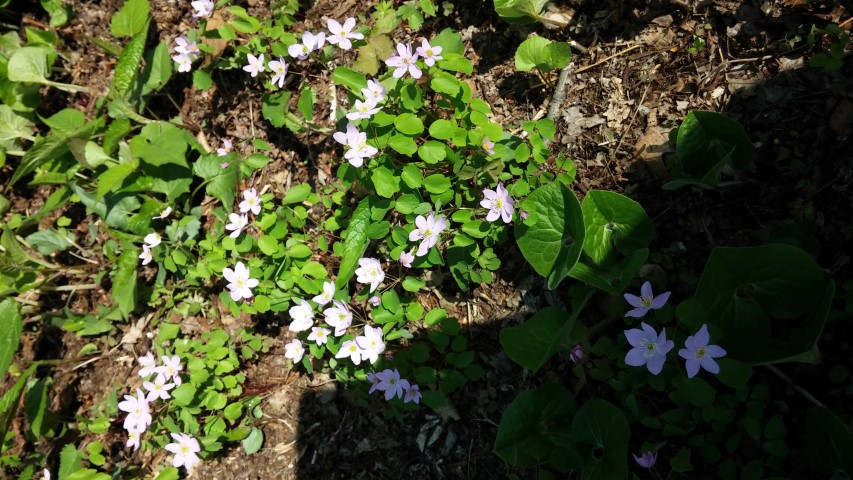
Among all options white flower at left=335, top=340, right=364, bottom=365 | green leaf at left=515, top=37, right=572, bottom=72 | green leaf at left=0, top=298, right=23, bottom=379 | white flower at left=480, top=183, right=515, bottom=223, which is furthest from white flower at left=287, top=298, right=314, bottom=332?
green leaf at left=0, top=298, right=23, bottom=379

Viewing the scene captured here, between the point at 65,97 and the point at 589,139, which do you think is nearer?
the point at 589,139

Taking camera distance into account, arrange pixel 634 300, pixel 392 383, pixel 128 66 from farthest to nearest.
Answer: pixel 128 66 → pixel 392 383 → pixel 634 300

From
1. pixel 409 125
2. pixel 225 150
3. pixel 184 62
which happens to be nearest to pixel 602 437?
pixel 409 125

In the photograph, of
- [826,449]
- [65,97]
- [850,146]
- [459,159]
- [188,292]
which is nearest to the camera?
[826,449]

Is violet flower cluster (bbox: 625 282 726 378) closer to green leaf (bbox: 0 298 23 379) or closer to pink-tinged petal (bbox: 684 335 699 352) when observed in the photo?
pink-tinged petal (bbox: 684 335 699 352)

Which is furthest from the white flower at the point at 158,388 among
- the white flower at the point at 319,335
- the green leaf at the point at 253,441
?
the white flower at the point at 319,335

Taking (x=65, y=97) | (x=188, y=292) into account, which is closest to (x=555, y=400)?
(x=188, y=292)

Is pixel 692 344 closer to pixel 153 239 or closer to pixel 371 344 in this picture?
pixel 371 344

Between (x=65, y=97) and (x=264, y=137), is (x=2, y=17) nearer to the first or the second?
(x=65, y=97)
